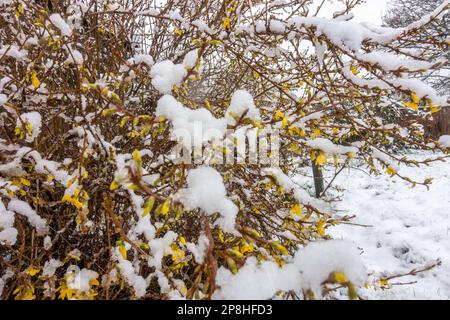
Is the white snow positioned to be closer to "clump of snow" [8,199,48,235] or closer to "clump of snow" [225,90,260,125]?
"clump of snow" [225,90,260,125]

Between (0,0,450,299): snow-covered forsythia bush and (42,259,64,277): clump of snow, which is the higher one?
(0,0,450,299): snow-covered forsythia bush

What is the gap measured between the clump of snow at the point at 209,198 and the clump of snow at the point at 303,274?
0.52ft

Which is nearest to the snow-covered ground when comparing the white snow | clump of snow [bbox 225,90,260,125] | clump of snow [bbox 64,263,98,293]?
the white snow

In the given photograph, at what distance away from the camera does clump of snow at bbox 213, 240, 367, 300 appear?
0.79 metres

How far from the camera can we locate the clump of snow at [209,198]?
2.93 ft

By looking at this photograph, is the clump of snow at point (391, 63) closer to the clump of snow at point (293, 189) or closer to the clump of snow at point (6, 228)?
the clump of snow at point (293, 189)

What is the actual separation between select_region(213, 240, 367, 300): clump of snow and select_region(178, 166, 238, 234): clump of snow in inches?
6.2

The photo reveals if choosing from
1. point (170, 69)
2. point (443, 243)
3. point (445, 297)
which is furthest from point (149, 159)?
point (443, 243)

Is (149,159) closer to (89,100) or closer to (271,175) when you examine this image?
(89,100)

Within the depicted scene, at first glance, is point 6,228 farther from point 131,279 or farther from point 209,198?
point 209,198

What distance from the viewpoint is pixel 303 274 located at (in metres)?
0.83

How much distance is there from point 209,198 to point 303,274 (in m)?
0.32

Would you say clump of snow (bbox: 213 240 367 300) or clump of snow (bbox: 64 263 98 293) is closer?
clump of snow (bbox: 213 240 367 300)
